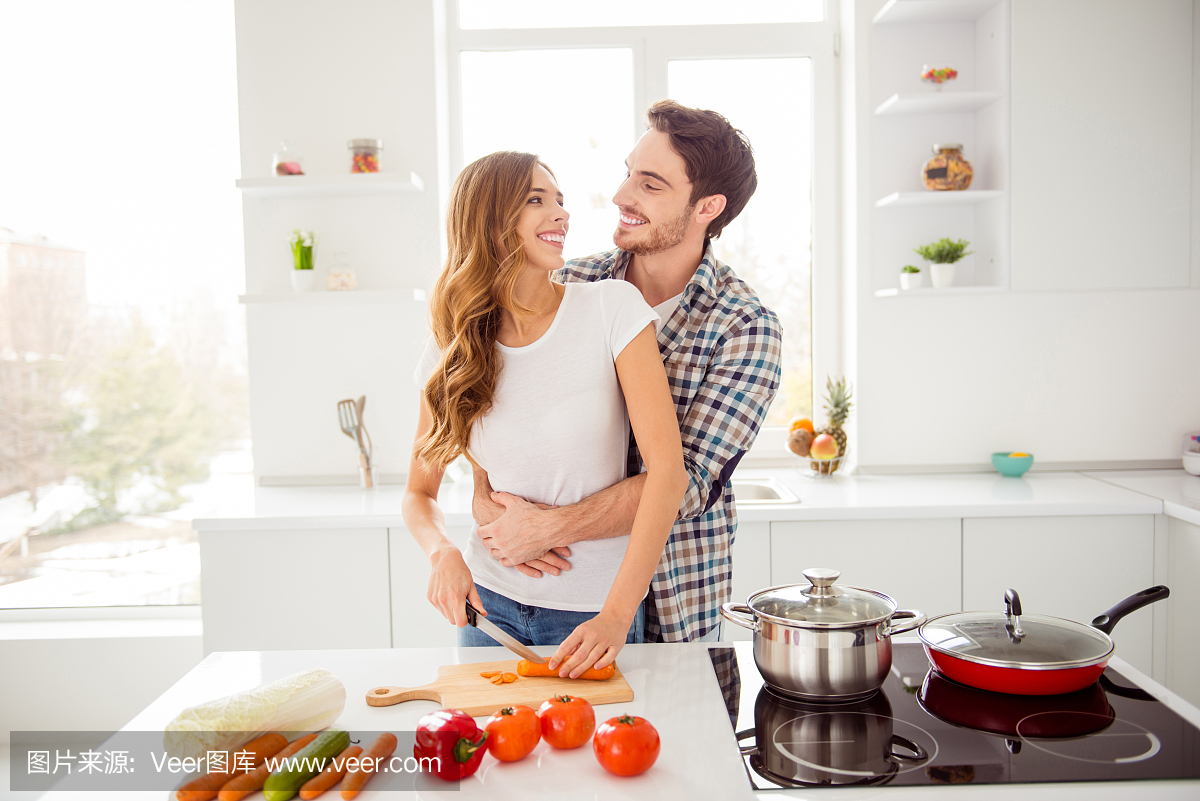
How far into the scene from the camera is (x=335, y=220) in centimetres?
278

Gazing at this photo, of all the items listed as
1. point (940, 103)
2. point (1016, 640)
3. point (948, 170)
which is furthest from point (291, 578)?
point (940, 103)

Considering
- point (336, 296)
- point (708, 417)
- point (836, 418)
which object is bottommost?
point (836, 418)

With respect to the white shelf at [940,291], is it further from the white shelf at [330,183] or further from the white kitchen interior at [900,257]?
the white shelf at [330,183]

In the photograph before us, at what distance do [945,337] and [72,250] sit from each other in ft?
10.3

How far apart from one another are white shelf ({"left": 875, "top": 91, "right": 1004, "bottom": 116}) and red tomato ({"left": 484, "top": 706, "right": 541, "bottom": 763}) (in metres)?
2.38

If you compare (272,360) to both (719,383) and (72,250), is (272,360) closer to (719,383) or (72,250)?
(72,250)

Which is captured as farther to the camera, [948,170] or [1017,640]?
[948,170]

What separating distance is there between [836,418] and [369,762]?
7.28ft

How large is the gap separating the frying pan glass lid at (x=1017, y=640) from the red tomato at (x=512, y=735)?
1.82 ft

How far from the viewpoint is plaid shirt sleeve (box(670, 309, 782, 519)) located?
142 cm

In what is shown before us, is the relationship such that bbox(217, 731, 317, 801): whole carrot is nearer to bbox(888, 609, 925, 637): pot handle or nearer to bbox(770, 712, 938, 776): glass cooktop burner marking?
bbox(770, 712, 938, 776): glass cooktop burner marking

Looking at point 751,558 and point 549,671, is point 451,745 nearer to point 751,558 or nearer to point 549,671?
point 549,671

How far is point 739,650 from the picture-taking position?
1.24 metres

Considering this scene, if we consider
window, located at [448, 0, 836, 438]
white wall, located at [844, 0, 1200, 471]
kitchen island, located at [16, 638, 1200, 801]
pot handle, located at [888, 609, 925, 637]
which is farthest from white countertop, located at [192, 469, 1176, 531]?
pot handle, located at [888, 609, 925, 637]
